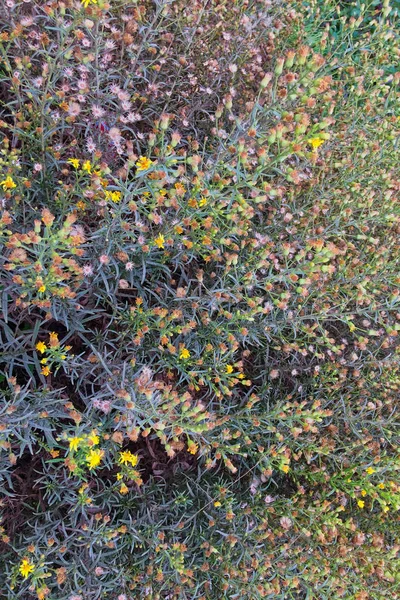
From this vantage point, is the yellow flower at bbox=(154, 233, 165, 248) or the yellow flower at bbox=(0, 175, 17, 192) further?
the yellow flower at bbox=(154, 233, 165, 248)

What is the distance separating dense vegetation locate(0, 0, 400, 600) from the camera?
77.7 inches

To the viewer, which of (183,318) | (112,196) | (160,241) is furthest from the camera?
(183,318)

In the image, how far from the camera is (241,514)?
7.74 feet

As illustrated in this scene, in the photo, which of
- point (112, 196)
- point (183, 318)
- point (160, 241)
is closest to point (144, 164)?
point (112, 196)

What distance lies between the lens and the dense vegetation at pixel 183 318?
1.97 meters

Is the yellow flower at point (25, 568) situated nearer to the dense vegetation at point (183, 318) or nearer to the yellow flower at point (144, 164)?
the dense vegetation at point (183, 318)

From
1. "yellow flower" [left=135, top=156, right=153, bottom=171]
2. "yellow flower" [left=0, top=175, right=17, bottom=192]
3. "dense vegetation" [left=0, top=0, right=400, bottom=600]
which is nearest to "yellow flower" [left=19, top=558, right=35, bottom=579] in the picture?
"dense vegetation" [left=0, top=0, right=400, bottom=600]

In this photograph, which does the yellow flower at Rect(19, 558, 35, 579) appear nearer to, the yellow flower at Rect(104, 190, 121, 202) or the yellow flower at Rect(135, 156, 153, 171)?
the yellow flower at Rect(104, 190, 121, 202)

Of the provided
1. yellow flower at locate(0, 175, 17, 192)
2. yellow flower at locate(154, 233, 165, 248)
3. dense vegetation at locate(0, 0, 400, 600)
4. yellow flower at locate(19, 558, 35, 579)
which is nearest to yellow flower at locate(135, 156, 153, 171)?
dense vegetation at locate(0, 0, 400, 600)

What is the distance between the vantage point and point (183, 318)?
2324mm

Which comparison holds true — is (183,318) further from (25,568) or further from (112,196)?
(25,568)

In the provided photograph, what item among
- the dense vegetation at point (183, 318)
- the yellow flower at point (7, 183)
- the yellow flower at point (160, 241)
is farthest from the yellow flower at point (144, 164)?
the yellow flower at point (7, 183)

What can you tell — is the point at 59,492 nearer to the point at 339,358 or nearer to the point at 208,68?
the point at 339,358

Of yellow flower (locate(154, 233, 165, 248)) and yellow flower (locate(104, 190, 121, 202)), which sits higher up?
yellow flower (locate(104, 190, 121, 202))
